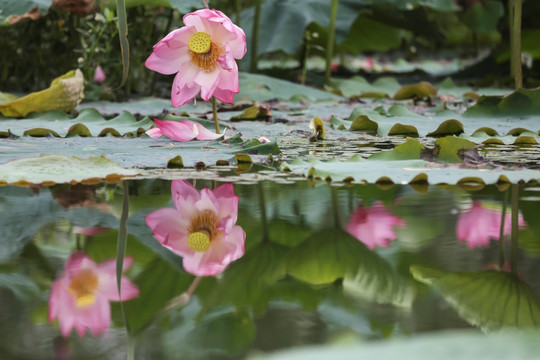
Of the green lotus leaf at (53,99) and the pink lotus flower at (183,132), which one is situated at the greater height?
the green lotus leaf at (53,99)

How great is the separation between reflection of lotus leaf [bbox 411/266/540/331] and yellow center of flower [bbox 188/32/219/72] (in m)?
1.04

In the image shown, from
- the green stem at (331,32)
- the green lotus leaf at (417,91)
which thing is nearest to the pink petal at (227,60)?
the green lotus leaf at (417,91)

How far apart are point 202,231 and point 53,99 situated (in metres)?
1.64

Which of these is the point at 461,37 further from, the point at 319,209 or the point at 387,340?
the point at 387,340

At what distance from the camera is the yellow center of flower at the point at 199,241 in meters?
0.92

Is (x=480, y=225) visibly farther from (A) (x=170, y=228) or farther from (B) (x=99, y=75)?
(B) (x=99, y=75)

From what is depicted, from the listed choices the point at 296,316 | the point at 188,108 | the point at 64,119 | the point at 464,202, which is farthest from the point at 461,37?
the point at 296,316

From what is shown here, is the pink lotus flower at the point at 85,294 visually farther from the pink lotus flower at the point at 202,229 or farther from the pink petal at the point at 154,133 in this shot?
the pink petal at the point at 154,133

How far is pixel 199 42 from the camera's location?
173 cm

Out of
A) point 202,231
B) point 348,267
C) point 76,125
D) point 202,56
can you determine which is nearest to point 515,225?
point 348,267

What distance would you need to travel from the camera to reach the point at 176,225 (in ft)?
3.43

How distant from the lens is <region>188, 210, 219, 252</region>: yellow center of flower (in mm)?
936

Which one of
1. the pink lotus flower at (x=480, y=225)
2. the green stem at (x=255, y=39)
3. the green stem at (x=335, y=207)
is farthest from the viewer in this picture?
the green stem at (x=255, y=39)

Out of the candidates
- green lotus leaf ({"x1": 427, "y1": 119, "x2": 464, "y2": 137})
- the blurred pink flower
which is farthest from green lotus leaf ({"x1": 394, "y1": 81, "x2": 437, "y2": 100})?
the blurred pink flower
